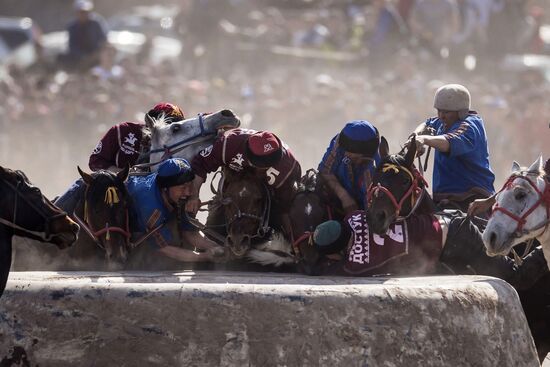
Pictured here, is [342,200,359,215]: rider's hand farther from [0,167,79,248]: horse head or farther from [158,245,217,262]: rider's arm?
[0,167,79,248]: horse head

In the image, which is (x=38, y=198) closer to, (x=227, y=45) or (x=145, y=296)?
(x=145, y=296)

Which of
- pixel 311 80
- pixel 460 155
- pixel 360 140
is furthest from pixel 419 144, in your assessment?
pixel 311 80

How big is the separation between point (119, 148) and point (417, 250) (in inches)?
97.4

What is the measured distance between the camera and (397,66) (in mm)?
19562

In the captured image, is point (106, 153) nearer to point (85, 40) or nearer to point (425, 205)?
point (425, 205)

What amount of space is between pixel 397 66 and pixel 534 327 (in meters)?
12.1

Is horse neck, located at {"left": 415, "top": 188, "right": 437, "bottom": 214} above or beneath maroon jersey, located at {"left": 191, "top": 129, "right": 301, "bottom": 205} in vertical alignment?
beneath

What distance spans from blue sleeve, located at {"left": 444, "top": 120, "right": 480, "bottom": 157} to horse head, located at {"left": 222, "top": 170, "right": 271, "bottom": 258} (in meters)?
1.32

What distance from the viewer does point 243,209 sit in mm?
7871

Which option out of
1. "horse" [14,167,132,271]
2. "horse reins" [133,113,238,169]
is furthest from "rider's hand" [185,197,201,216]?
"horse reins" [133,113,238,169]

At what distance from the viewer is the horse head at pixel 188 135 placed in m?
8.51

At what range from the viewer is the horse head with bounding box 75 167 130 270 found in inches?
302

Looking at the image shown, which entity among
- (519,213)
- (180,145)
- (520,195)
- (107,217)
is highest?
(180,145)

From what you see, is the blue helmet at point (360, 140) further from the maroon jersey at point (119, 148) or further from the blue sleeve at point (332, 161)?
the maroon jersey at point (119, 148)
